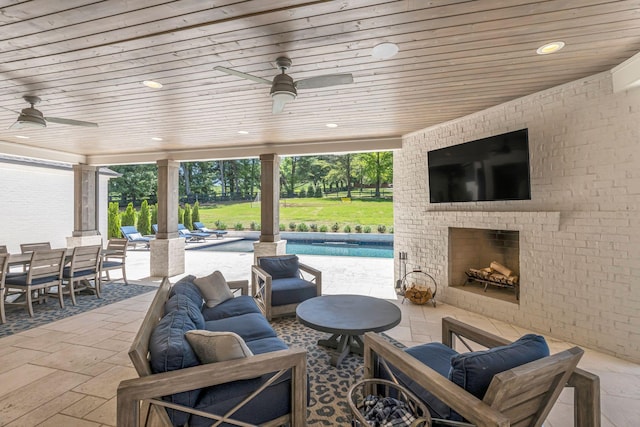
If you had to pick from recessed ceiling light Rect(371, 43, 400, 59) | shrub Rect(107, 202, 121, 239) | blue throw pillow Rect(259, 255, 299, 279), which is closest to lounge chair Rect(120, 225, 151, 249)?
shrub Rect(107, 202, 121, 239)

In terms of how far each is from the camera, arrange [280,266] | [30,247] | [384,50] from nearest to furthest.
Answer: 1. [384,50]
2. [280,266]
3. [30,247]

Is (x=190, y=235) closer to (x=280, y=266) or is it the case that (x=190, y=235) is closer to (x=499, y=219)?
(x=280, y=266)

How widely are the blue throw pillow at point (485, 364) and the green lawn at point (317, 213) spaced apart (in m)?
13.6

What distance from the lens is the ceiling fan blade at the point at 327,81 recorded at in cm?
236

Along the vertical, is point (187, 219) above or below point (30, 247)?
above

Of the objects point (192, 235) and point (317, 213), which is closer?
point (192, 235)

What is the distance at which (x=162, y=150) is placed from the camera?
21.6 feet

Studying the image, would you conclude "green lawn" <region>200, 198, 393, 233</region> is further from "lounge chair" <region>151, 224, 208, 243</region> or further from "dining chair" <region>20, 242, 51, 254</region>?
"dining chair" <region>20, 242, 51, 254</region>

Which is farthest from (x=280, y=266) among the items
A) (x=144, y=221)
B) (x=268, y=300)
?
(x=144, y=221)

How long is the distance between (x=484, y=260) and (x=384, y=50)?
372cm

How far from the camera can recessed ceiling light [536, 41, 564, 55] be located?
7.83 ft

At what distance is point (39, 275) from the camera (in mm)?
4035

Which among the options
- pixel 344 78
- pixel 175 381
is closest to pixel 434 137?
pixel 344 78

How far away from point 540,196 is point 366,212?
13647 mm
